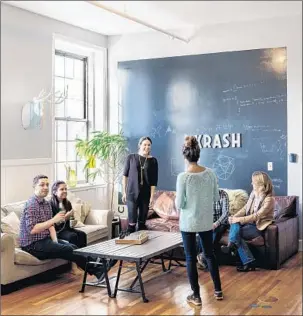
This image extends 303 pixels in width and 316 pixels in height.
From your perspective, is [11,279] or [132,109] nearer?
[11,279]

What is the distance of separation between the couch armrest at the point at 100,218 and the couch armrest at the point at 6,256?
5.59 ft

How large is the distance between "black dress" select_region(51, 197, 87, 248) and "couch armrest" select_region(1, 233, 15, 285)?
77 centimetres

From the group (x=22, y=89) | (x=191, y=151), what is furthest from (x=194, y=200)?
(x=22, y=89)

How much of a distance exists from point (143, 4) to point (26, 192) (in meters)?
2.42

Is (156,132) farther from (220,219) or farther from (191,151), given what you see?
(191,151)

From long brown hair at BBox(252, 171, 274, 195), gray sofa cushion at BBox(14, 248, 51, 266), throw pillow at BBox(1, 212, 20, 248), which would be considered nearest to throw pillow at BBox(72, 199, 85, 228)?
throw pillow at BBox(1, 212, 20, 248)

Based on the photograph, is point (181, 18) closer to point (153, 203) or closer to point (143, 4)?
point (143, 4)

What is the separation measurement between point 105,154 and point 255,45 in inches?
92.3

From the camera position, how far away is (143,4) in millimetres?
5668

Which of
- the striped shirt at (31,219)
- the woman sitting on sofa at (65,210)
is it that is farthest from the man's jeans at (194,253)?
the woman sitting on sofa at (65,210)

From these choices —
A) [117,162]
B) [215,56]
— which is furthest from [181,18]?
[117,162]

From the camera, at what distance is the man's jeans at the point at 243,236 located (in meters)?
5.65

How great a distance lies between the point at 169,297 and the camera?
473 centimetres

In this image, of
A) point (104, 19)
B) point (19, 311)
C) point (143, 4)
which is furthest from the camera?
point (104, 19)
